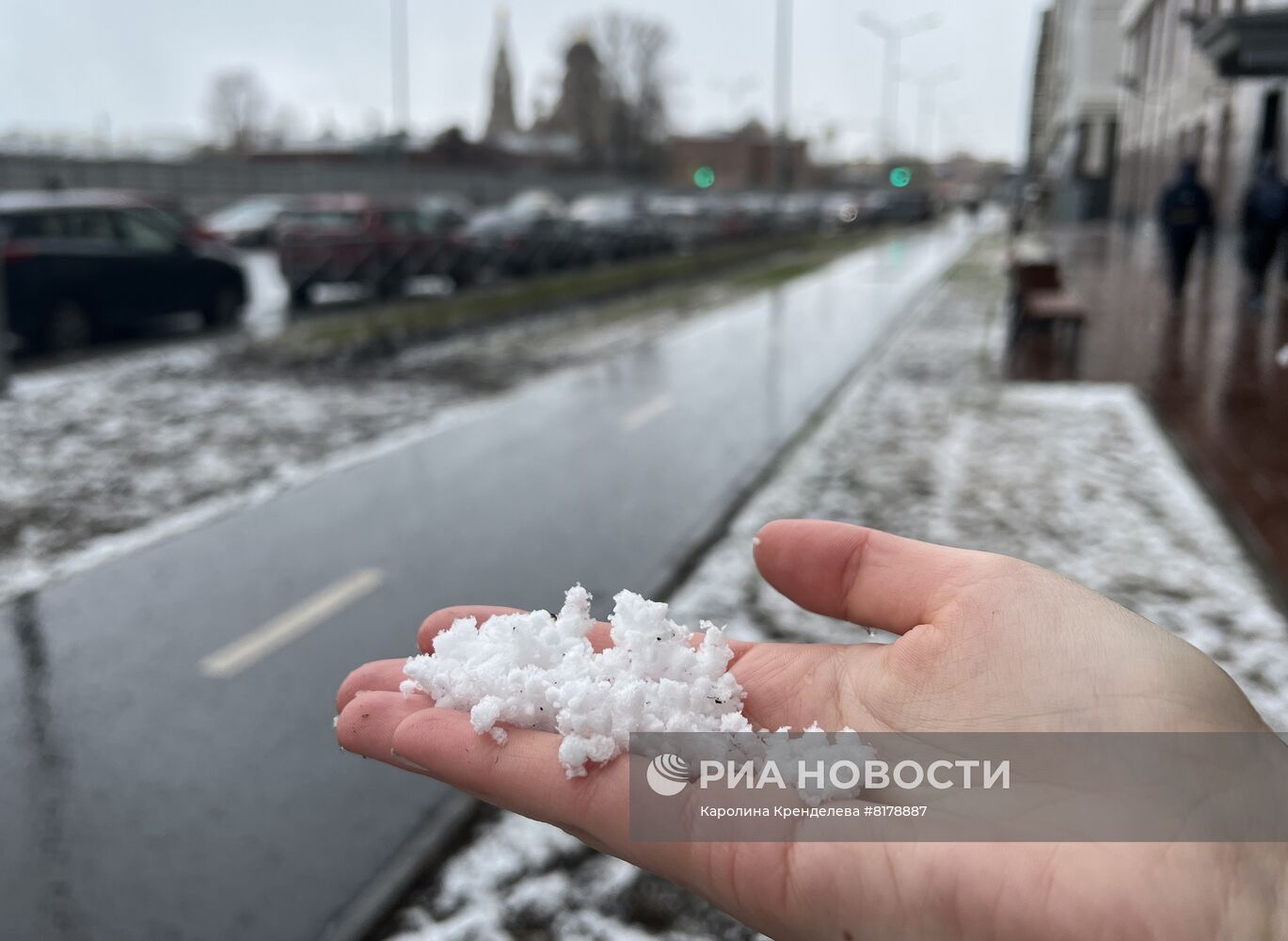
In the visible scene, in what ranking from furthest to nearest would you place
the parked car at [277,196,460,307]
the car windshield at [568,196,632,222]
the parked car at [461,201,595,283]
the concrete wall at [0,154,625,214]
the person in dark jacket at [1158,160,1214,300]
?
Answer: the concrete wall at [0,154,625,214], the car windshield at [568,196,632,222], the parked car at [461,201,595,283], the parked car at [277,196,460,307], the person in dark jacket at [1158,160,1214,300]

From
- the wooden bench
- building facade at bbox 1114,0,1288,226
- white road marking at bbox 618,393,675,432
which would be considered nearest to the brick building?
building facade at bbox 1114,0,1288,226

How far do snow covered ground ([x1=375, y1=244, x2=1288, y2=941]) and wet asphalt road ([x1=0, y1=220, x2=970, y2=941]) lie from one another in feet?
1.36

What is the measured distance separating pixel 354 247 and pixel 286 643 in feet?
49.2

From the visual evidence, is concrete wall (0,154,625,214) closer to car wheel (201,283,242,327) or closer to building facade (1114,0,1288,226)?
car wheel (201,283,242,327)

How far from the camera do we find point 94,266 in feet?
44.3

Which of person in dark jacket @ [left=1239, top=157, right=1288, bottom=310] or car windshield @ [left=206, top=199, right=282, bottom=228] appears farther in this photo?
car windshield @ [left=206, top=199, right=282, bottom=228]

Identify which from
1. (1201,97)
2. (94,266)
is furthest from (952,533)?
(1201,97)

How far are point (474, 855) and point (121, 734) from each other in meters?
1.66

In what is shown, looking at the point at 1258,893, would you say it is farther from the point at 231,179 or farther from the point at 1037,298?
the point at 231,179

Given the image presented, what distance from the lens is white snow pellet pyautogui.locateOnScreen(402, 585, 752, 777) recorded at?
202cm

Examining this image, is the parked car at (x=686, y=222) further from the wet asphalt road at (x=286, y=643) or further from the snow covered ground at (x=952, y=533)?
the wet asphalt road at (x=286, y=643)

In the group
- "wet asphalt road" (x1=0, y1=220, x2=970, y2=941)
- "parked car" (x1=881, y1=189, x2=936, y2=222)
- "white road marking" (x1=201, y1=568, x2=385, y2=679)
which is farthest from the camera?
"parked car" (x1=881, y1=189, x2=936, y2=222)

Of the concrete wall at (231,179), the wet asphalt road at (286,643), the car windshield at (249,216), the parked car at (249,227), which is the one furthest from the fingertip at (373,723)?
the concrete wall at (231,179)

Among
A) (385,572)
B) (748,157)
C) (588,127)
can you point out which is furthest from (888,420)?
(748,157)
